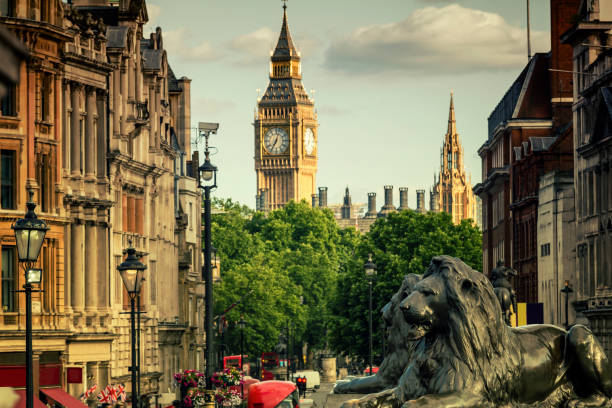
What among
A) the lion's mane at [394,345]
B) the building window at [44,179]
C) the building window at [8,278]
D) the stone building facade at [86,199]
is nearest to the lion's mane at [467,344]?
the lion's mane at [394,345]

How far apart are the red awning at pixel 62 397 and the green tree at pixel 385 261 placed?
56646mm

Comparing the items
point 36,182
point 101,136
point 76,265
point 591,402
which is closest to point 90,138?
point 101,136

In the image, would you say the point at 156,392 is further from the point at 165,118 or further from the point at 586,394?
the point at 586,394

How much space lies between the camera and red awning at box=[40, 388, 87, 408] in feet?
142

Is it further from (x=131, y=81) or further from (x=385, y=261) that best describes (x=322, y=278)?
(x=131, y=81)

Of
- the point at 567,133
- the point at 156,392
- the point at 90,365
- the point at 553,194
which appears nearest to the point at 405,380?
the point at 90,365

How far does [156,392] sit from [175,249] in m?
13.3

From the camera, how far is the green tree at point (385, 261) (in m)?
106

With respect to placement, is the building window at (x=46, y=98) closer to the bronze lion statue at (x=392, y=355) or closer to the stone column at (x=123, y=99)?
the stone column at (x=123, y=99)

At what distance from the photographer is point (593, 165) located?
7088 centimetres

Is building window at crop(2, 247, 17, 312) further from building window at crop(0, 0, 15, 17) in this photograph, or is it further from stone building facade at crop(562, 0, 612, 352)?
stone building facade at crop(562, 0, 612, 352)

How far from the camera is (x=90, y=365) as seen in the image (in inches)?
2007

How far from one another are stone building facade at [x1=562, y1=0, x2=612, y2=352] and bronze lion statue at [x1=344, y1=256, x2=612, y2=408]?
172ft

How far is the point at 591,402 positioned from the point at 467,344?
154 cm
